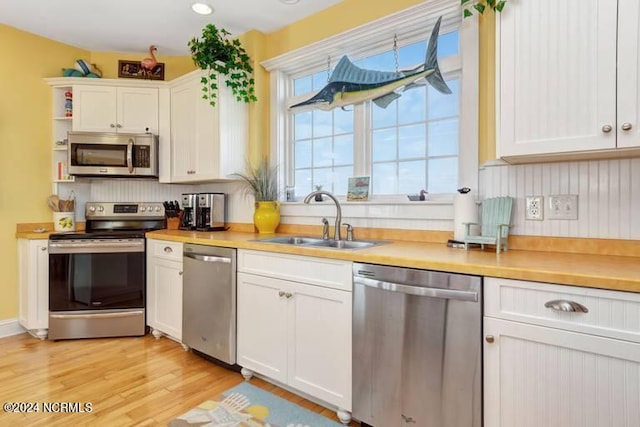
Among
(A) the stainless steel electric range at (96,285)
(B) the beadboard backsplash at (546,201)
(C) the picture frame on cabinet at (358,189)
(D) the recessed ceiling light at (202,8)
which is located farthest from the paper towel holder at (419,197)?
(A) the stainless steel electric range at (96,285)

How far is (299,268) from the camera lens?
Answer: 6.28 feet

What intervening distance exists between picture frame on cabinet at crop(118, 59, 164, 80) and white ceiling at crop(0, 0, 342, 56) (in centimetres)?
19

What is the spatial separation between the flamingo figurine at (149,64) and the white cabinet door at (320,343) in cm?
273

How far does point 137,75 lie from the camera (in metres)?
3.41

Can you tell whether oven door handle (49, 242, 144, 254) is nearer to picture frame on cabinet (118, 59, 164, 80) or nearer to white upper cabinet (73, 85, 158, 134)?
white upper cabinet (73, 85, 158, 134)

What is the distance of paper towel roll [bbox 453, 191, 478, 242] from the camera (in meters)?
1.87

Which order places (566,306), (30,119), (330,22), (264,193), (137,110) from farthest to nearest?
(137,110) → (30,119) → (264,193) → (330,22) → (566,306)

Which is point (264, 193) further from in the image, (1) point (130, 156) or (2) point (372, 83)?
(1) point (130, 156)

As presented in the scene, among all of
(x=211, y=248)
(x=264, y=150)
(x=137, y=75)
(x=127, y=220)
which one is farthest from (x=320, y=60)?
(x=127, y=220)

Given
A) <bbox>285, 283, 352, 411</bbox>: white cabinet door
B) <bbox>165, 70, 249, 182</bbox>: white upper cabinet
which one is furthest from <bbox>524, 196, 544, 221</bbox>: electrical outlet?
<bbox>165, 70, 249, 182</bbox>: white upper cabinet

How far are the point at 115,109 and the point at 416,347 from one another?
324cm

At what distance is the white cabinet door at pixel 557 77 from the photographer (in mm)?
1351

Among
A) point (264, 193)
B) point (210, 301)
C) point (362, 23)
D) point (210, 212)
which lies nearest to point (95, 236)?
point (210, 212)

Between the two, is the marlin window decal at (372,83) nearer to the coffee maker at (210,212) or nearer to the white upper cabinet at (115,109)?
the coffee maker at (210,212)
